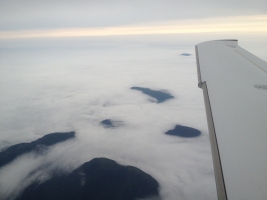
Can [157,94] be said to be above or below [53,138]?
above

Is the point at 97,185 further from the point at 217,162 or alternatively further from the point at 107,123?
the point at 217,162

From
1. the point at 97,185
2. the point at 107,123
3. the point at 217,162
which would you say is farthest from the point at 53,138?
the point at 217,162

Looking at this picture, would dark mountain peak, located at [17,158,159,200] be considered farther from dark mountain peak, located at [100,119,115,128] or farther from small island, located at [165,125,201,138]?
small island, located at [165,125,201,138]

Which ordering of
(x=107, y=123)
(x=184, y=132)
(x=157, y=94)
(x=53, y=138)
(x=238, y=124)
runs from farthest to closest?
(x=157, y=94), (x=107, y=123), (x=184, y=132), (x=53, y=138), (x=238, y=124)

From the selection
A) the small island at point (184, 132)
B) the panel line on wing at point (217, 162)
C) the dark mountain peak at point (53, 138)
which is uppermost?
the panel line on wing at point (217, 162)

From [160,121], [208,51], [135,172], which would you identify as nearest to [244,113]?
[208,51]

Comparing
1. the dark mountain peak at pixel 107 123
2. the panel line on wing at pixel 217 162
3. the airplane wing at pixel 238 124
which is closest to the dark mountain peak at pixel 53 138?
the dark mountain peak at pixel 107 123

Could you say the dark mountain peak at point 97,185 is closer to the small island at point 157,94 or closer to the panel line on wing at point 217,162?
the panel line on wing at point 217,162
